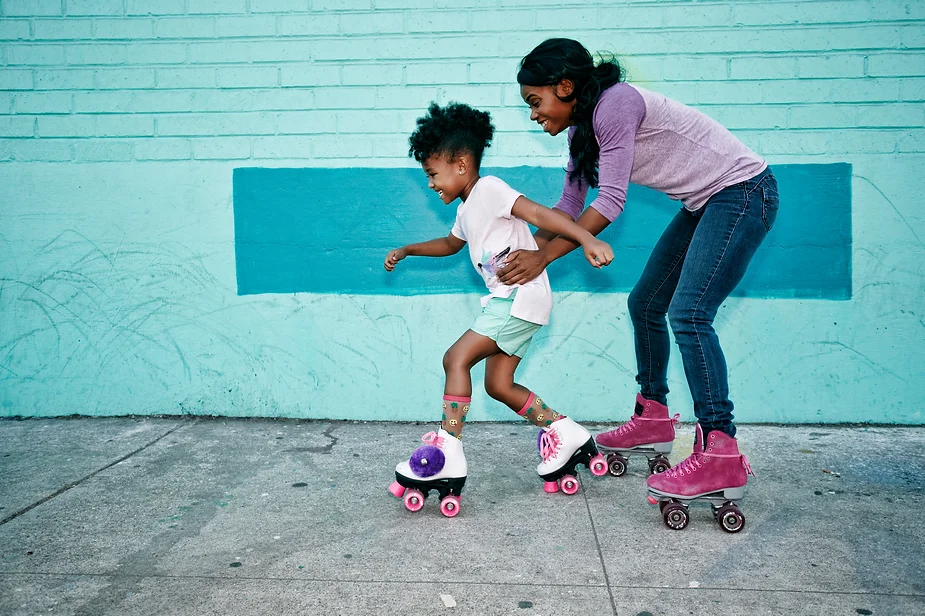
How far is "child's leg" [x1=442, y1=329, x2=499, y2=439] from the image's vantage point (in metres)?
3.33

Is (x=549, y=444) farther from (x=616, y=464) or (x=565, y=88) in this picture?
(x=565, y=88)

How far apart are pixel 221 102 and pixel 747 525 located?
3738 millimetres

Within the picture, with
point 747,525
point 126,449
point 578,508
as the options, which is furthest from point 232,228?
point 747,525

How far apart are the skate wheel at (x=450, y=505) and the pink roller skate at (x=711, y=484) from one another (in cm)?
81

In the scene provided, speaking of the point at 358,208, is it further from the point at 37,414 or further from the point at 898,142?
the point at 898,142

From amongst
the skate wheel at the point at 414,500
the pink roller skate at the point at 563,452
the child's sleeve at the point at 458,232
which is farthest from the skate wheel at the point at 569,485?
the child's sleeve at the point at 458,232

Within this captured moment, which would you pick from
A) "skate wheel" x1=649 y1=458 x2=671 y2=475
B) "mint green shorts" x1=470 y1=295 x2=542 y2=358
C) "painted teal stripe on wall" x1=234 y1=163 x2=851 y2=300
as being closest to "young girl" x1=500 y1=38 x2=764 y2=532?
"mint green shorts" x1=470 y1=295 x2=542 y2=358

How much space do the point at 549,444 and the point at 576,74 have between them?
157 centimetres

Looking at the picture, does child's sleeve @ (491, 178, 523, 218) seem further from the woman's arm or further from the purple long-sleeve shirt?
the purple long-sleeve shirt

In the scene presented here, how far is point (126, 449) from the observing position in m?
4.38

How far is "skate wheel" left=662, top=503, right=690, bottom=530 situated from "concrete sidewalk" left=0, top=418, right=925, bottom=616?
34mm

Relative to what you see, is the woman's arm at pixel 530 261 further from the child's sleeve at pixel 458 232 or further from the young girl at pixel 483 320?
the child's sleeve at pixel 458 232

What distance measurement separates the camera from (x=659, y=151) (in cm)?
326

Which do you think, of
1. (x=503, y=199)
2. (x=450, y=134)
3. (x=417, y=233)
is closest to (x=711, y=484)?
(x=503, y=199)
